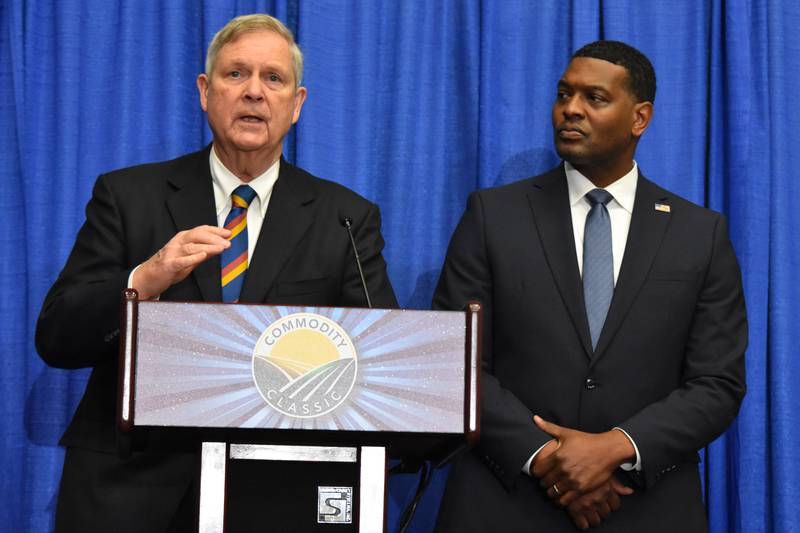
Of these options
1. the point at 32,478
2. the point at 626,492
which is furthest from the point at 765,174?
the point at 32,478

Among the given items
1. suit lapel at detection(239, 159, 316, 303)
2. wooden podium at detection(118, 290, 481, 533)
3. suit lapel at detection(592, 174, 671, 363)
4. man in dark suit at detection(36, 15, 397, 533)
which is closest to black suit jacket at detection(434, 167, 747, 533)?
suit lapel at detection(592, 174, 671, 363)

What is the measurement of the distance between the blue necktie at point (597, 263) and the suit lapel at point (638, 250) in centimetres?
2

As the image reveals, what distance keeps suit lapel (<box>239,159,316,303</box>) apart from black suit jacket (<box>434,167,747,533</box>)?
0.43 metres

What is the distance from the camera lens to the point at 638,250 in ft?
7.79

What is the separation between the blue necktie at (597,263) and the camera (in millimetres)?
2324

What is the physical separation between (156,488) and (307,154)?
128cm

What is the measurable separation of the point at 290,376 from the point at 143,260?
2.43ft

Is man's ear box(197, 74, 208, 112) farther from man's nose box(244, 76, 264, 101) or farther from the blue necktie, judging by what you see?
the blue necktie

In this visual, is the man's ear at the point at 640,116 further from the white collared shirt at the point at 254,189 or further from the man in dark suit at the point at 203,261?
the white collared shirt at the point at 254,189

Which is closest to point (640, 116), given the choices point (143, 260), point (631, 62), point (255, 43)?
point (631, 62)

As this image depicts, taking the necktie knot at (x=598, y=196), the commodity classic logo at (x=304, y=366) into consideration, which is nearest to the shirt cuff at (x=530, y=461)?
the necktie knot at (x=598, y=196)

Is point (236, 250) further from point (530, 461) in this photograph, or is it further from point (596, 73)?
point (596, 73)

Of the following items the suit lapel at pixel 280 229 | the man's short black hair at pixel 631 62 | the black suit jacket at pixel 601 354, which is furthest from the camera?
the man's short black hair at pixel 631 62

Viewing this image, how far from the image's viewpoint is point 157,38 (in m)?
2.98
